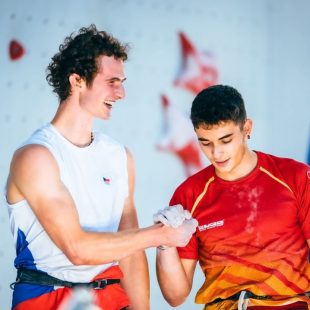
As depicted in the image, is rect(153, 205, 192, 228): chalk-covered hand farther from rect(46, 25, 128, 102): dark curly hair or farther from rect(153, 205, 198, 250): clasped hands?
rect(46, 25, 128, 102): dark curly hair

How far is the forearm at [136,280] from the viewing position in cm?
261

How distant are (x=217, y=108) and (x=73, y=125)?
20.7 inches

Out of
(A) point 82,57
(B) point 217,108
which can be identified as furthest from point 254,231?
(A) point 82,57

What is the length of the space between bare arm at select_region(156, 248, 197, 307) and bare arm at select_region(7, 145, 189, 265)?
141mm

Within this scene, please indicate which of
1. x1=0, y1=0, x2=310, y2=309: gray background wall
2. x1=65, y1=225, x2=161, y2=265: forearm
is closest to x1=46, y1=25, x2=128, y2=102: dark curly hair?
x1=0, y1=0, x2=310, y2=309: gray background wall

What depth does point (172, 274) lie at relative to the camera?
8.21 feet

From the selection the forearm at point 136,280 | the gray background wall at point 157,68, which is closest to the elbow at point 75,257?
the forearm at point 136,280

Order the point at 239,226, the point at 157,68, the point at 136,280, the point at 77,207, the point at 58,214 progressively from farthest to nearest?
the point at 157,68 → the point at 136,280 → the point at 239,226 → the point at 77,207 → the point at 58,214

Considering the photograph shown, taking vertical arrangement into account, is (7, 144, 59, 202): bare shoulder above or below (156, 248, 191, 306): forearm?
above

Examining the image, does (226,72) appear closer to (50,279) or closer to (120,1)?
(120,1)

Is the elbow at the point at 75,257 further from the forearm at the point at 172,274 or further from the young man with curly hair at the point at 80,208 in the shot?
the forearm at the point at 172,274

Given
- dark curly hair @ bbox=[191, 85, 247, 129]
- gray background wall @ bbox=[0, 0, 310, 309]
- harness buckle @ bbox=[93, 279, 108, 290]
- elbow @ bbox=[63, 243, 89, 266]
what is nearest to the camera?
elbow @ bbox=[63, 243, 89, 266]

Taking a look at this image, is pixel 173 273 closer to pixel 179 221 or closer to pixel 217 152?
pixel 179 221

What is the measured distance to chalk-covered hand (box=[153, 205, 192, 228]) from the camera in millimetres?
2438
